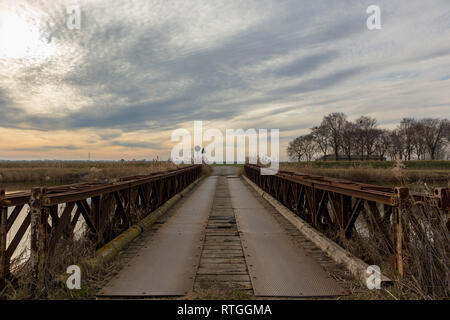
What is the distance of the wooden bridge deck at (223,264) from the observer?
11.3 ft

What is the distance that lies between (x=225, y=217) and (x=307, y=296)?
4.84 m

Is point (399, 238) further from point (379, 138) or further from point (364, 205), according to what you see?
point (379, 138)

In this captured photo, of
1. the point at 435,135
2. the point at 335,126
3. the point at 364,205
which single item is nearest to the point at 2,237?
the point at 364,205

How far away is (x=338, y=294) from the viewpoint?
329 cm

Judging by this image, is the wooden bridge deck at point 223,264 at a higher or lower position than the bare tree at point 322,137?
lower

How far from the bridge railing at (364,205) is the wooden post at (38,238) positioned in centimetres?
414

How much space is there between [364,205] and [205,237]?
333 centimetres

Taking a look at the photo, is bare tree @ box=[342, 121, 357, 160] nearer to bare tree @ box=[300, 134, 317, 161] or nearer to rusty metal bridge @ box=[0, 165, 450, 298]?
bare tree @ box=[300, 134, 317, 161]

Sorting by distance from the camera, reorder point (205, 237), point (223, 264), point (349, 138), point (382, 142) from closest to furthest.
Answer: point (223, 264) → point (205, 237) → point (349, 138) → point (382, 142)

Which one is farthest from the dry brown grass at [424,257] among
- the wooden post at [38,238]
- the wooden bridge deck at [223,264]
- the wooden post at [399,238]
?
the wooden post at [38,238]

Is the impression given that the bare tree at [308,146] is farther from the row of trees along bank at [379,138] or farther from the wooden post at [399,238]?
the wooden post at [399,238]

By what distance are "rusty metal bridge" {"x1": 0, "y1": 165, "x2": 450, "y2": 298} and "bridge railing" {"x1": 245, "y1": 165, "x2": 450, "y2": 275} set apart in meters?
0.01

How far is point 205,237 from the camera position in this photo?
5902 mm
